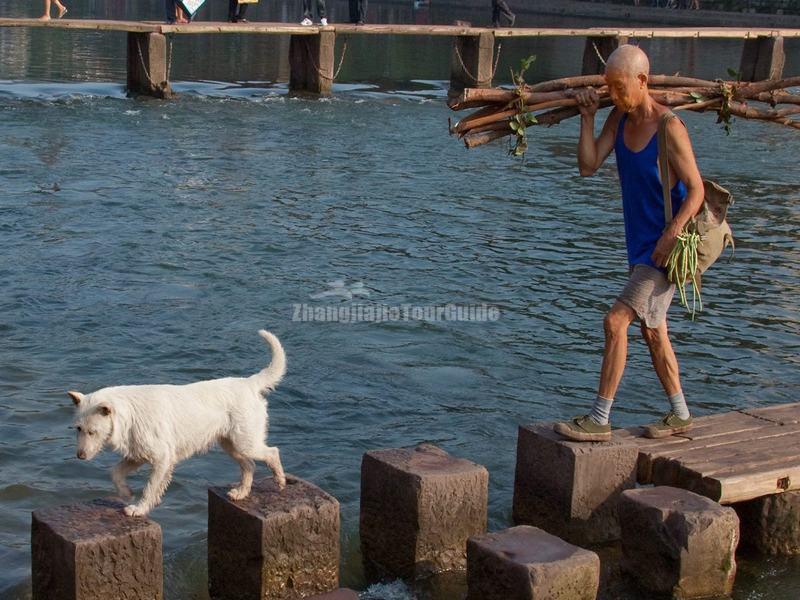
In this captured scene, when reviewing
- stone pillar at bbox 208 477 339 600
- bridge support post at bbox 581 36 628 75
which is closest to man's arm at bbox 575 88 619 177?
stone pillar at bbox 208 477 339 600

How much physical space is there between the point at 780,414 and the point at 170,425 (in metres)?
3.80

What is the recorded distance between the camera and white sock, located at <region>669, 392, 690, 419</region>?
280 inches

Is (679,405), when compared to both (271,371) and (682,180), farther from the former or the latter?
(271,371)

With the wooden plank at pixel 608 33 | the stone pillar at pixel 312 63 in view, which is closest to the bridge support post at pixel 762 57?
the wooden plank at pixel 608 33

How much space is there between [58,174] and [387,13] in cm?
5410

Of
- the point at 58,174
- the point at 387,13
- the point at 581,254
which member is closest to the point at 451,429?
the point at 581,254

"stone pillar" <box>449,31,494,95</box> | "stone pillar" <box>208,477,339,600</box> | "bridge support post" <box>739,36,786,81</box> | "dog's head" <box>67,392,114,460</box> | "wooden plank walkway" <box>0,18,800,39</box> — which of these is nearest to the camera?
"dog's head" <box>67,392,114,460</box>

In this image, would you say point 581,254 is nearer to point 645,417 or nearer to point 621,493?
point 645,417

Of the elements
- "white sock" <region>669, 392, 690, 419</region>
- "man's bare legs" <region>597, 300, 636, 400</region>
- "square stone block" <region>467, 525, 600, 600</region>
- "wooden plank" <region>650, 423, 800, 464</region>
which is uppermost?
"man's bare legs" <region>597, 300, 636, 400</region>

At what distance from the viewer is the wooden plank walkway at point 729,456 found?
21.6 feet

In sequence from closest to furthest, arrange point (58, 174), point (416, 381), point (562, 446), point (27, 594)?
1. point (27, 594)
2. point (562, 446)
3. point (416, 381)
4. point (58, 174)

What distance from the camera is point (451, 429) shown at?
29.6 ft

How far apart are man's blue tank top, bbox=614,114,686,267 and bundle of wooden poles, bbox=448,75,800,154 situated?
69cm

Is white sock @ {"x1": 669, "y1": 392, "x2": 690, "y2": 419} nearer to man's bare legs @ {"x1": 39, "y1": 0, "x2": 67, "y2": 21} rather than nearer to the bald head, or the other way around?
the bald head
